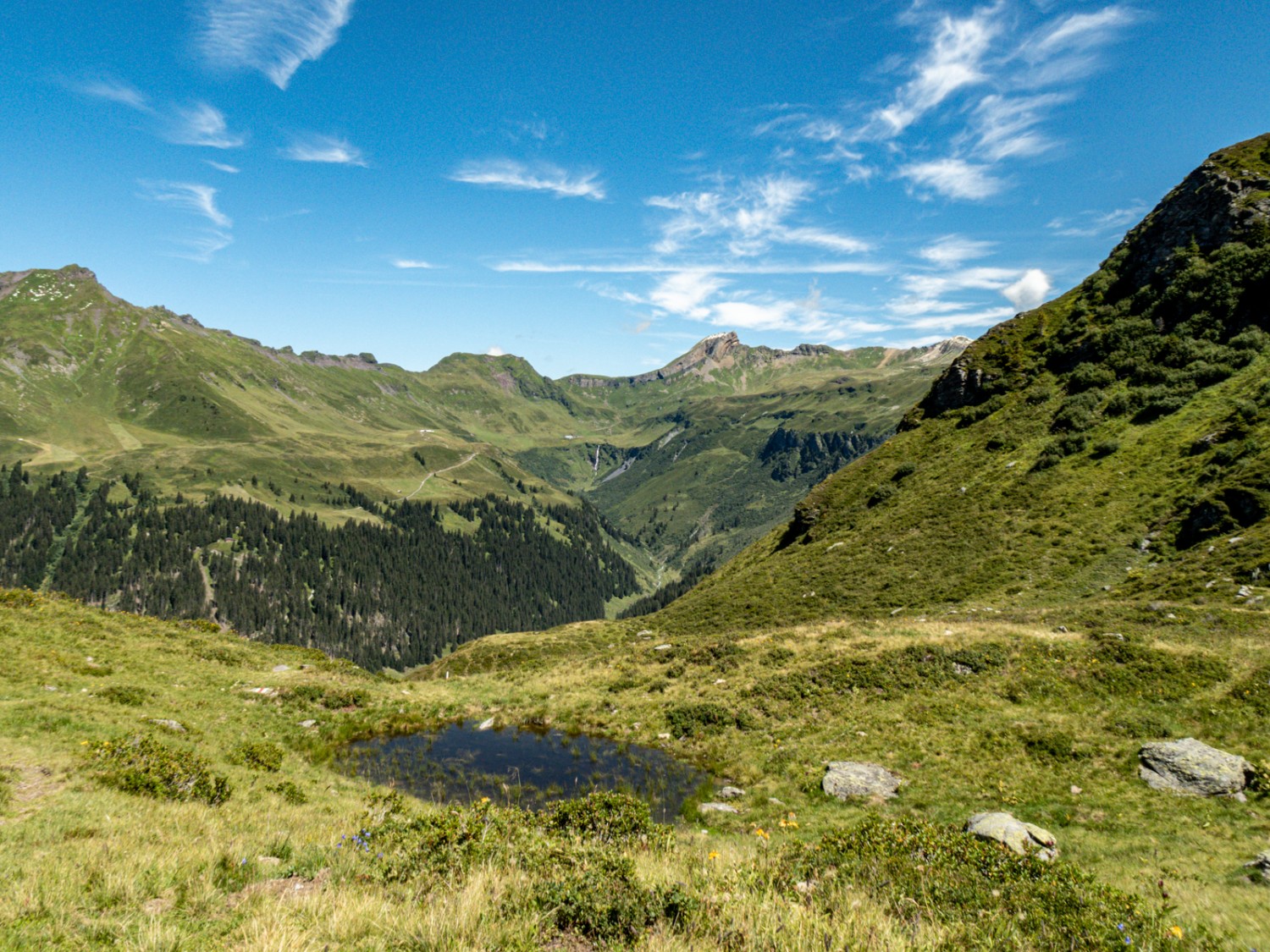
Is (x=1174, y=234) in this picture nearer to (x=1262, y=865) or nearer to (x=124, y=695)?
(x=1262, y=865)

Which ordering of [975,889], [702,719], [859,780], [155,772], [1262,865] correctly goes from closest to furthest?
1. [975,889]
2. [1262,865]
3. [155,772]
4. [859,780]
5. [702,719]

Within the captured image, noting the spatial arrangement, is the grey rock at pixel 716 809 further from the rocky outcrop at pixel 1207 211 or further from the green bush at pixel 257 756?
the rocky outcrop at pixel 1207 211

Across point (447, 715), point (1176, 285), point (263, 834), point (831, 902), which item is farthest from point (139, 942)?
point (1176, 285)

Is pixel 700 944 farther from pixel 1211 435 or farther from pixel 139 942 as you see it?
pixel 1211 435

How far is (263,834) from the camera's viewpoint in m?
11.4

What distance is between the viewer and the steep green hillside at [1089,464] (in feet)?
A: 144

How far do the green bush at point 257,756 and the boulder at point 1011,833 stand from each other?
71.2 feet

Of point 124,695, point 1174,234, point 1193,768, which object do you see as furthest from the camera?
point 1174,234

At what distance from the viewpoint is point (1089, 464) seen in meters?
58.9

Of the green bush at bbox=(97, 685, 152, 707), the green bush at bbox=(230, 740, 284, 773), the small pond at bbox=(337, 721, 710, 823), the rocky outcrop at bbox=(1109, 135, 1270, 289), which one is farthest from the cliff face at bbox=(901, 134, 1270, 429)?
the green bush at bbox=(97, 685, 152, 707)

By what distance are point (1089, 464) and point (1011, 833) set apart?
2409 inches

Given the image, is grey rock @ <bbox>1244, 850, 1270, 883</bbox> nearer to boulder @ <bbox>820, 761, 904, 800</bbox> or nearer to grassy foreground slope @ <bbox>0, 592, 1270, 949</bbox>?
grassy foreground slope @ <bbox>0, 592, 1270, 949</bbox>

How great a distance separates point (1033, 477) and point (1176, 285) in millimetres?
38035

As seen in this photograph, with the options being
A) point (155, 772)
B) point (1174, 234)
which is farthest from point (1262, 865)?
point (1174, 234)
